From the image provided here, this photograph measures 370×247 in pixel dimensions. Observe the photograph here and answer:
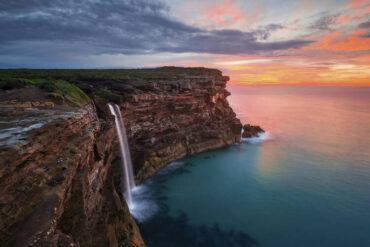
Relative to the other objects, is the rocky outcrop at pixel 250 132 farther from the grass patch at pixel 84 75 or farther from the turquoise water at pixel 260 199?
the grass patch at pixel 84 75

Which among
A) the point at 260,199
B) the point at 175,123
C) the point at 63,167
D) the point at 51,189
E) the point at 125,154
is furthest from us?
the point at 175,123

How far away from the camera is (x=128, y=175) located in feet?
70.3

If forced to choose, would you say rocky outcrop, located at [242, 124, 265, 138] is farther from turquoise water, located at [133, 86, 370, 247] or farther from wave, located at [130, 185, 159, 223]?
wave, located at [130, 185, 159, 223]

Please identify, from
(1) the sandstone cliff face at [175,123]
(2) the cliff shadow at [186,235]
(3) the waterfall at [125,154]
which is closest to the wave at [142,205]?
(3) the waterfall at [125,154]

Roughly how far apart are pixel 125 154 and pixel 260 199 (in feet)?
53.0

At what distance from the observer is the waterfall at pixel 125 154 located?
764 inches

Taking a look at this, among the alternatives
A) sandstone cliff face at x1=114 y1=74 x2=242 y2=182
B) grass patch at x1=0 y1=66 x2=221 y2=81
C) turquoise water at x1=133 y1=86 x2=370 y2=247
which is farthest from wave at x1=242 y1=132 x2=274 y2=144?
grass patch at x1=0 y1=66 x2=221 y2=81

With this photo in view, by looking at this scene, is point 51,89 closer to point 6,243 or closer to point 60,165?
point 60,165

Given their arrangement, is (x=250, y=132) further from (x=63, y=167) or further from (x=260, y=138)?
(x=63, y=167)

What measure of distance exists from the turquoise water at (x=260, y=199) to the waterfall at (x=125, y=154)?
1.41 meters

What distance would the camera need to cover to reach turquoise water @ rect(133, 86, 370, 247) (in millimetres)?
15234

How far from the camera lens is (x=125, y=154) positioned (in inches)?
825

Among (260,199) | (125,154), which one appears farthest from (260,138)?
(125,154)

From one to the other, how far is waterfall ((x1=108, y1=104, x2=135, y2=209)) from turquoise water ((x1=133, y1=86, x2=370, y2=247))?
1406mm
